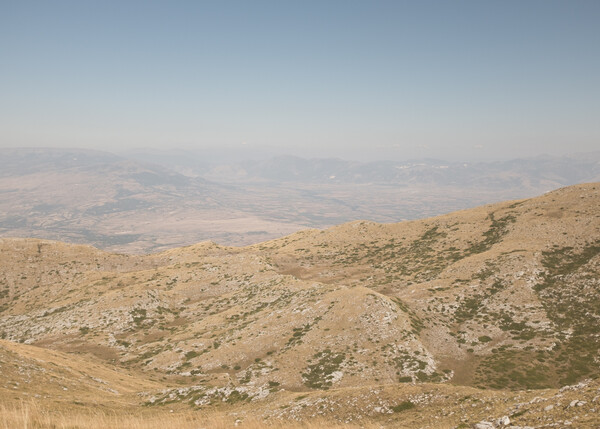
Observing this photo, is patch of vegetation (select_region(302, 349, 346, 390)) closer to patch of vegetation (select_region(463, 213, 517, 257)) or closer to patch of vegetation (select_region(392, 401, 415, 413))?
patch of vegetation (select_region(392, 401, 415, 413))

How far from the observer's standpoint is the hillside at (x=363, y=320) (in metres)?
29.9

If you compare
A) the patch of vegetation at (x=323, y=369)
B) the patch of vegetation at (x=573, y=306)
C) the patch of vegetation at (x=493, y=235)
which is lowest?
the patch of vegetation at (x=323, y=369)

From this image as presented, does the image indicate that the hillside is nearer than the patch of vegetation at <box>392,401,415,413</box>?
No

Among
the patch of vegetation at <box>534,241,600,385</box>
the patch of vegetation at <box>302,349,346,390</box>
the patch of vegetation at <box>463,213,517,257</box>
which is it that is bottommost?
the patch of vegetation at <box>302,349,346,390</box>

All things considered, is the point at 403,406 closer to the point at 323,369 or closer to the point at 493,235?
the point at 323,369

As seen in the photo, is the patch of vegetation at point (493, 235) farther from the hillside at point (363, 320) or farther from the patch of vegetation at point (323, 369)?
the patch of vegetation at point (323, 369)

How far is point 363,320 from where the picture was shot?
52.7m

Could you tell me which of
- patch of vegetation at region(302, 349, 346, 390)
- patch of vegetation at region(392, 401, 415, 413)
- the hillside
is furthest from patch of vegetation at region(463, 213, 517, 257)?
patch of vegetation at region(392, 401, 415, 413)

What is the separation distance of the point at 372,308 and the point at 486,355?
18627 mm

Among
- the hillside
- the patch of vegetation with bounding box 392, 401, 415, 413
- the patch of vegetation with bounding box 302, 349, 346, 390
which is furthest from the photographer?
the patch of vegetation with bounding box 302, 349, 346, 390

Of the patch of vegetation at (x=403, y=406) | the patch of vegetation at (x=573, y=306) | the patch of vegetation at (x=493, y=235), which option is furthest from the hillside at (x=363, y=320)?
the patch of vegetation at (x=493, y=235)

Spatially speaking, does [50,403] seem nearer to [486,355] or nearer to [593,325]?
[486,355]

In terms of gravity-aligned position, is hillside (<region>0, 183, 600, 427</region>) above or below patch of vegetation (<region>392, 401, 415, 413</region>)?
below

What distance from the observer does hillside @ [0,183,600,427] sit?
98.1ft
